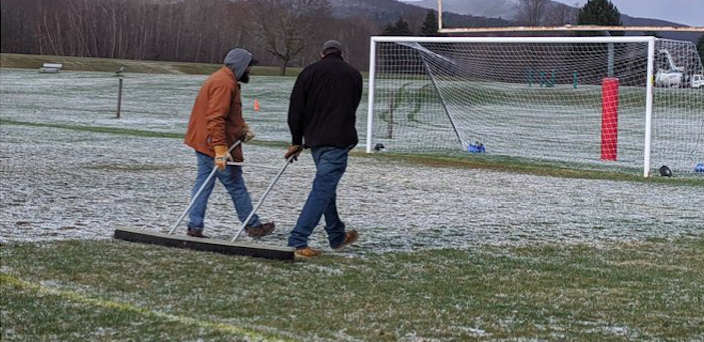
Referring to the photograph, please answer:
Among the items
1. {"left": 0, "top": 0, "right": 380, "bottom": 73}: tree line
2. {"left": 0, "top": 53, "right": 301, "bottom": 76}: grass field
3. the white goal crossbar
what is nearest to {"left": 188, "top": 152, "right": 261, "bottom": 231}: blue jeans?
the white goal crossbar

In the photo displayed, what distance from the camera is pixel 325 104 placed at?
8.85 metres

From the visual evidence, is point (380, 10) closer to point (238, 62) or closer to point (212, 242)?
point (238, 62)

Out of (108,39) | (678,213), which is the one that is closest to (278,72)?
(108,39)

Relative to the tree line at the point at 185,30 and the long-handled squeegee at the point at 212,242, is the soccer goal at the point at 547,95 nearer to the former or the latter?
the long-handled squeegee at the point at 212,242

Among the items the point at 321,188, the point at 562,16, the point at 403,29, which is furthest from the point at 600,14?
the point at 403,29

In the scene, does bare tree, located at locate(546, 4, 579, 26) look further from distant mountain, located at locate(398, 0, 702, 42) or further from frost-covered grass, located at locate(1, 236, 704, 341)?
frost-covered grass, located at locate(1, 236, 704, 341)

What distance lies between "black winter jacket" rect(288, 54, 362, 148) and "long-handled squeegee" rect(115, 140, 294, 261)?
0.44 metres

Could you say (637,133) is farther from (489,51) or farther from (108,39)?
(108,39)

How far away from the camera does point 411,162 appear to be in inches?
811

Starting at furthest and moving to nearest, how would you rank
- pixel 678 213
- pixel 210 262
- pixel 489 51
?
1. pixel 489 51
2. pixel 678 213
3. pixel 210 262

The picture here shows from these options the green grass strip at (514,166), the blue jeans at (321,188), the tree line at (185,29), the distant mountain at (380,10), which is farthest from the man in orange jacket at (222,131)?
the distant mountain at (380,10)

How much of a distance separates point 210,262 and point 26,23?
63.8 m

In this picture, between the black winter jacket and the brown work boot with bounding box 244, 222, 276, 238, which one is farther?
the brown work boot with bounding box 244, 222, 276, 238

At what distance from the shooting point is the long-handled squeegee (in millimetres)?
8805
